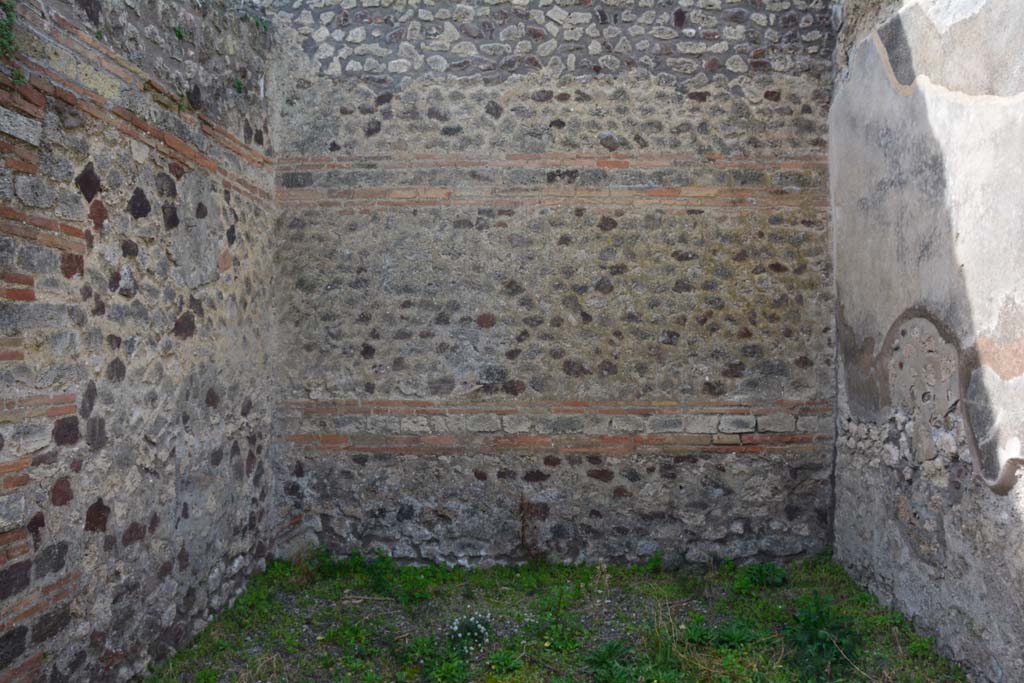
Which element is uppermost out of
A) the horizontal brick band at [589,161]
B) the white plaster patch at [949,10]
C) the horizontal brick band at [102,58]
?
the white plaster patch at [949,10]

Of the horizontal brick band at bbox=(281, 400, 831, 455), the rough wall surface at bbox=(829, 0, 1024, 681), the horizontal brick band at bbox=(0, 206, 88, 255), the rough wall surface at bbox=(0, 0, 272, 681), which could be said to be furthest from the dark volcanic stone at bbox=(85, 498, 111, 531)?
the rough wall surface at bbox=(829, 0, 1024, 681)

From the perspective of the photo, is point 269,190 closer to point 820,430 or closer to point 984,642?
point 820,430

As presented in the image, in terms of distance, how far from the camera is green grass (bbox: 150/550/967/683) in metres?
3.75

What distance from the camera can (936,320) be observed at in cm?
381

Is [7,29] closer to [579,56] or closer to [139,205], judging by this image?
[139,205]

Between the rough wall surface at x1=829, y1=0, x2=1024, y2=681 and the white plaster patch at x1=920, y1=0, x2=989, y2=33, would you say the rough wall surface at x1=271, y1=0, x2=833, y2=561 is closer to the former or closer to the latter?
the rough wall surface at x1=829, y1=0, x2=1024, y2=681

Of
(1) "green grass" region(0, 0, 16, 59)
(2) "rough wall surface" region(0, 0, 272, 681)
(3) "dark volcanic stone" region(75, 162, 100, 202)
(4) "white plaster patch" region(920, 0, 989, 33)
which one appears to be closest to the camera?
(1) "green grass" region(0, 0, 16, 59)

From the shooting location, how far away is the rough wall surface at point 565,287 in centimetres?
505

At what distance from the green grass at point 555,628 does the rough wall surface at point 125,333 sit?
39cm

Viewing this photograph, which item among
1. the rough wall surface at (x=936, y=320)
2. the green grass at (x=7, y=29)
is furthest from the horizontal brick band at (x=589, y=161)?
the green grass at (x=7, y=29)

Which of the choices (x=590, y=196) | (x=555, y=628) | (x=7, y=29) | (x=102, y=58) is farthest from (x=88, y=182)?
(x=555, y=628)

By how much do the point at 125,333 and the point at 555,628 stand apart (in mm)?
2751

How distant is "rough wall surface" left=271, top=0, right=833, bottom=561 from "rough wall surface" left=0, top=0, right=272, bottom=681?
63 cm

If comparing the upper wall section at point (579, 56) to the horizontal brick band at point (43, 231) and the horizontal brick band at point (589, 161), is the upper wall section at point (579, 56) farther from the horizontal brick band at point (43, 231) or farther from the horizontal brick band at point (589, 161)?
the horizontal brick band at point (43, 231)
